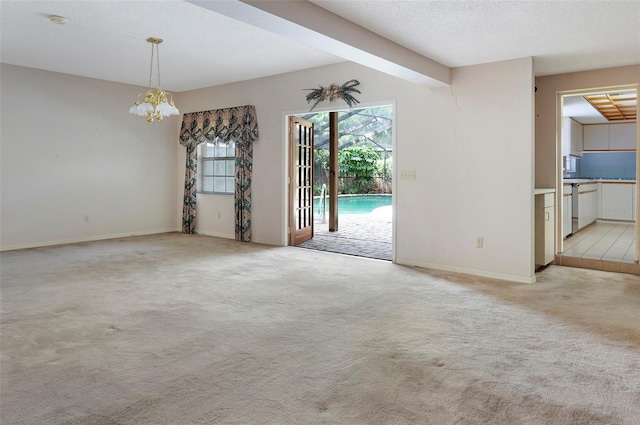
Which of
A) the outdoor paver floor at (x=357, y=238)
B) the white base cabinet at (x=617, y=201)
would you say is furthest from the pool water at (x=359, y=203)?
the white base cabinet at (x=617, y=201)

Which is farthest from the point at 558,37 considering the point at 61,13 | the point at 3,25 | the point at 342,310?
the point at 3,25

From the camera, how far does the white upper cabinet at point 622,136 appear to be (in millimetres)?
9047

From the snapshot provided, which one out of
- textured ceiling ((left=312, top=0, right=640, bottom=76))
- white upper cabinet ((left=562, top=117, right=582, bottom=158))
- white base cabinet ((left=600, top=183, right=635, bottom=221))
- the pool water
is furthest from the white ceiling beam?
the pool water

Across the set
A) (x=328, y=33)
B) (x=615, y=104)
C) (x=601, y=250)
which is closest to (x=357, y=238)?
(x=601, y=250)

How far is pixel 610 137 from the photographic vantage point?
30.4ft

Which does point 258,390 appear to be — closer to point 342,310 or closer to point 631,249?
point 342,310

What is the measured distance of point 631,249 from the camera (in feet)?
18.4

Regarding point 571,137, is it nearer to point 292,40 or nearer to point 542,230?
point 542,230

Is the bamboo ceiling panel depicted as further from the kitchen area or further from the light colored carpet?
the light colored carpet

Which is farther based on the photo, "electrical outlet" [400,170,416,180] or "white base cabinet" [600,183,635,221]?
"white base cabinet" [600,183,635,221]

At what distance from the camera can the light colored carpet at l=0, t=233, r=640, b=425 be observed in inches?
79.8

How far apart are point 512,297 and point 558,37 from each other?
2325 mm

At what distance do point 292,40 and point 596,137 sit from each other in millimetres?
7900

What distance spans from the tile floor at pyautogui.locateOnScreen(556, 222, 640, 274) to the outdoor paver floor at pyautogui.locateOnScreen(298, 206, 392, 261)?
7.40ft
